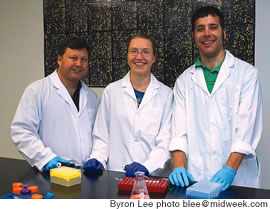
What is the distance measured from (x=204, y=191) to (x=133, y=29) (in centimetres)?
194

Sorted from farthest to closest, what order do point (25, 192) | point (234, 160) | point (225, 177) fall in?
1. point (234, 160)
2. point (225, 177)
3. point (25, 192)

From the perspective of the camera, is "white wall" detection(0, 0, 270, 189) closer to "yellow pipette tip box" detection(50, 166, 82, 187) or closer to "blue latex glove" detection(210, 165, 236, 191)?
"yellow pipette tip box" detection(50, 166, 82, 187)

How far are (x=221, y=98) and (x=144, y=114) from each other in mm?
508

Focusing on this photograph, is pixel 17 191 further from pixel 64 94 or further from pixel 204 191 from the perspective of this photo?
pixel 64 94

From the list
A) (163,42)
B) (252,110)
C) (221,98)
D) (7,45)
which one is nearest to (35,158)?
(221,98)

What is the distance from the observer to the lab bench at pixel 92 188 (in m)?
1.27

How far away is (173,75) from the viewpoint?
272cm

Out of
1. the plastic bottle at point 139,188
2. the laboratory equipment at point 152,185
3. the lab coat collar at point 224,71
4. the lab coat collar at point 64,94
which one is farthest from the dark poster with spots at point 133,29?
the plastic bottle at point 139,188

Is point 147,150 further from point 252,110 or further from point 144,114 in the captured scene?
point 252,110

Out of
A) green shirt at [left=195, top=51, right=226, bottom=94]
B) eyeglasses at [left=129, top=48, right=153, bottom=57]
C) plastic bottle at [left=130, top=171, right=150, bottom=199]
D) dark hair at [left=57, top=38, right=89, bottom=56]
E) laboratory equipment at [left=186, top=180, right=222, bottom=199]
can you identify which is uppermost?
dark hair at [left=57, top=38, right=89, bottom=56]

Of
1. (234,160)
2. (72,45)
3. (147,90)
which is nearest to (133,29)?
(72,45)

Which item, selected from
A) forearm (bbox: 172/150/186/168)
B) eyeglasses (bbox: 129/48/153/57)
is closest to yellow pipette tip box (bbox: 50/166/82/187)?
forearm (bbox: 172/150/186/168)

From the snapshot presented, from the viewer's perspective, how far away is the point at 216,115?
5.92ft

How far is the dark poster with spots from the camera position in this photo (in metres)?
2.46
